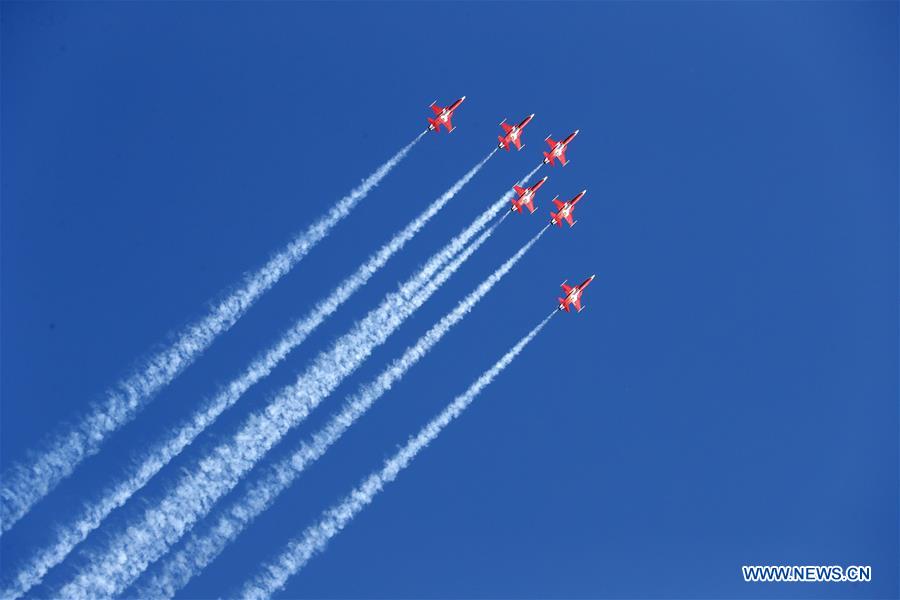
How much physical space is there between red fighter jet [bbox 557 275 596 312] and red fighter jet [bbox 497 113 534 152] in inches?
296

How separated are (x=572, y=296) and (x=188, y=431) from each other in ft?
65.4

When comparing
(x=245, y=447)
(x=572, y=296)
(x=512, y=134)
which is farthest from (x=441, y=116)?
(x=245, y=447)

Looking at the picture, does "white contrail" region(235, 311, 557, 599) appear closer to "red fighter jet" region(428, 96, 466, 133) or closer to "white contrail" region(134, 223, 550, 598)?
"white contrail" region(134, 223, 550, 598)

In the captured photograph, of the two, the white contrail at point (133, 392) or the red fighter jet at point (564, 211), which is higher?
the red fighter jet at point (564, 211)

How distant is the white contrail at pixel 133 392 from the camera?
5150 centimetres

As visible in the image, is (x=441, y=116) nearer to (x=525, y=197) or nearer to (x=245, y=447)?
(x=525, y=197)

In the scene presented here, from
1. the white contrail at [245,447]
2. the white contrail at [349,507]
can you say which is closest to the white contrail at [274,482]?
the white contrail at [245,447]

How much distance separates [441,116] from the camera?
61000mm

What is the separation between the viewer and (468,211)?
61.1 m

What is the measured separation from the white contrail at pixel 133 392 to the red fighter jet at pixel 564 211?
10620 millimetres

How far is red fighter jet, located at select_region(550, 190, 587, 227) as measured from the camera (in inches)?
2447

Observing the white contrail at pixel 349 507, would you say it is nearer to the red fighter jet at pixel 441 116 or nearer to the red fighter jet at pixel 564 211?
the red fighter jet at pixel 564 211

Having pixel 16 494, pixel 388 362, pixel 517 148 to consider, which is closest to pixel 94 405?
pixel 16 494

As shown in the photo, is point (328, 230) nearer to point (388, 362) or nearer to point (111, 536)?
point (388, 362)
